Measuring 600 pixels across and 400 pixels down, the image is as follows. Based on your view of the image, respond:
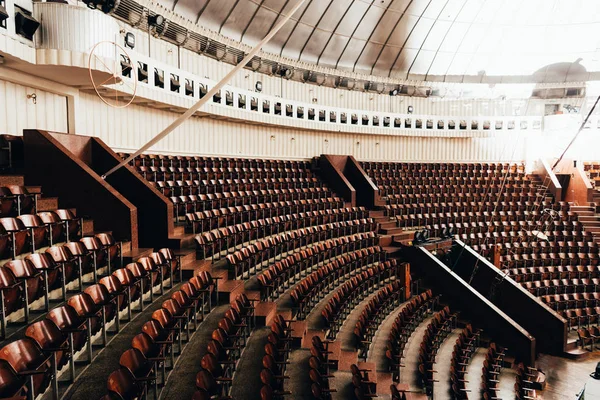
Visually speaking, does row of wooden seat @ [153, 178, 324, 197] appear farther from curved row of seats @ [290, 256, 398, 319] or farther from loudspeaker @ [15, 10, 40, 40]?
loudspeaker @ [15, 10, 40, 40]

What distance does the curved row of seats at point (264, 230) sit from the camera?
18.3ft

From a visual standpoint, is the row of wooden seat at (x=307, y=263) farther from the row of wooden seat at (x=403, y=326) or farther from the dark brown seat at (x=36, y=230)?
the dark brown seat at (x=36, y=230)

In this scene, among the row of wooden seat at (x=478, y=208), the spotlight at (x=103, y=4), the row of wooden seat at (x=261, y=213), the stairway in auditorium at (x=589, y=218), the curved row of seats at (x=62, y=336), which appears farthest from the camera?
the stairway in auditorium at (x=589, y=218)

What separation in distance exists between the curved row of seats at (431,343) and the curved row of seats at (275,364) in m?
1.59

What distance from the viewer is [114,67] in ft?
18.3

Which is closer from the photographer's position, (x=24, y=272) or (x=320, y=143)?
(x=24, y=272)

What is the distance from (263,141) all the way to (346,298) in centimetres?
593

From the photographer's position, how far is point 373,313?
562 centimetres

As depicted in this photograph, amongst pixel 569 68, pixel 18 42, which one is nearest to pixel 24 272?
pixel 18 42

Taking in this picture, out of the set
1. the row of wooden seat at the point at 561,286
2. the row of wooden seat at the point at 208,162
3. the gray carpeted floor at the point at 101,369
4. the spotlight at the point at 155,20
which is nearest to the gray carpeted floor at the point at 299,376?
the gray carpeted floor at the point at 101,369

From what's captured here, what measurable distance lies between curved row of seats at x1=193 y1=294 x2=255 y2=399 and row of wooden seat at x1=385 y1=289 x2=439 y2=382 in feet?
5.00

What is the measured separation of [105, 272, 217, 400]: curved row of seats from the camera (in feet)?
7.46

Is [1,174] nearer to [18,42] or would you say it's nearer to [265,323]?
[18,42]

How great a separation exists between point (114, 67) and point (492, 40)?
11113mm
